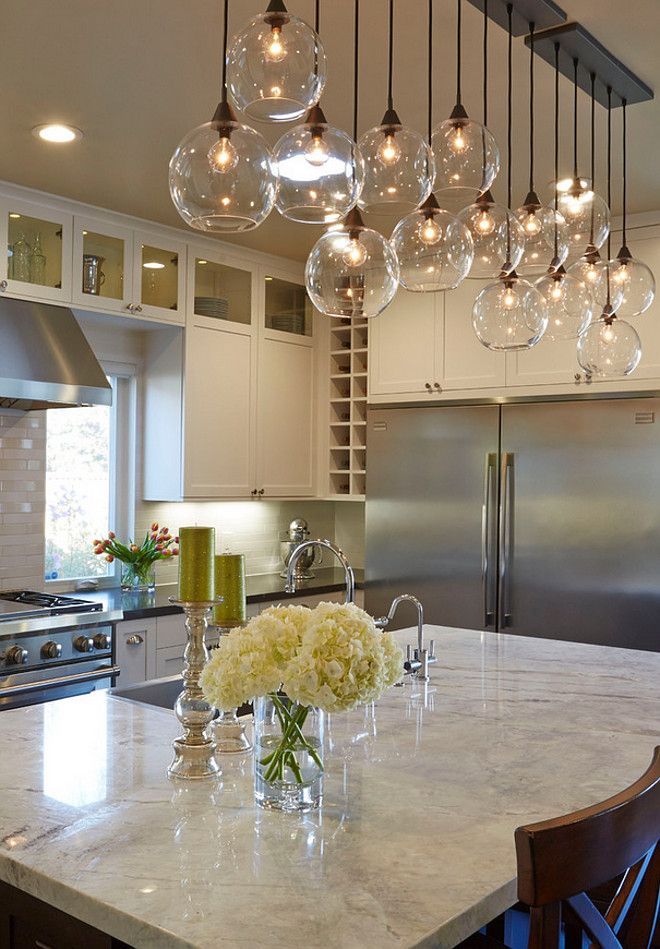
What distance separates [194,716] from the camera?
5.55ft

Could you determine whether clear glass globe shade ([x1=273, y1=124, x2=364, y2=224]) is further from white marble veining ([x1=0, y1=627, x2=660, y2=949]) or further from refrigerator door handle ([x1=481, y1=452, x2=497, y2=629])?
refrigerator door handle ([x1=481, y1=452, x2=497, y2=629])

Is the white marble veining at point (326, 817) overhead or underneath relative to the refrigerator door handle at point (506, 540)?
underneath

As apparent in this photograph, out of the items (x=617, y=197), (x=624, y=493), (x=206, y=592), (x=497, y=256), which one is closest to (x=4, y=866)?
(x=206, y=592)

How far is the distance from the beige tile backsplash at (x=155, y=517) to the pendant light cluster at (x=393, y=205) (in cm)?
267

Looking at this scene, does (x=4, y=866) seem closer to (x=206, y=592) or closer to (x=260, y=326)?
(x=206, y=592)

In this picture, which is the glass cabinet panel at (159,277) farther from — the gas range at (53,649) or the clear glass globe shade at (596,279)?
the clear glass globe shade at (596,279)

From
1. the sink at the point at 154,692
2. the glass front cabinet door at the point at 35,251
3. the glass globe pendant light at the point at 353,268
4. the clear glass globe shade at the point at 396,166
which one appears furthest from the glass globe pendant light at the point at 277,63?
the glass front cabinet door at the point at 35,251

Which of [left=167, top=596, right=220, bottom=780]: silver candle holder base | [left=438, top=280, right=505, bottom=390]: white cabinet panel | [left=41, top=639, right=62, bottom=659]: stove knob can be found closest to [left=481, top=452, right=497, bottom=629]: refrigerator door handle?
[left=438, top=280, right=505, bottom=390]: white cabinet panel

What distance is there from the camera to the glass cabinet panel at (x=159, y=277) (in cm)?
434

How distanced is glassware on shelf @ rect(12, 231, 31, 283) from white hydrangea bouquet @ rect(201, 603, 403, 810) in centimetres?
279

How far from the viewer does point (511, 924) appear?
2156mm

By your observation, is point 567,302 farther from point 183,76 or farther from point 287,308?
point 287,308

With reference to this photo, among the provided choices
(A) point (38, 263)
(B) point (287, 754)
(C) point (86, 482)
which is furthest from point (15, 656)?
(B) point (287, 754)

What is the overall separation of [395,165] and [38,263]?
8.75 ft
